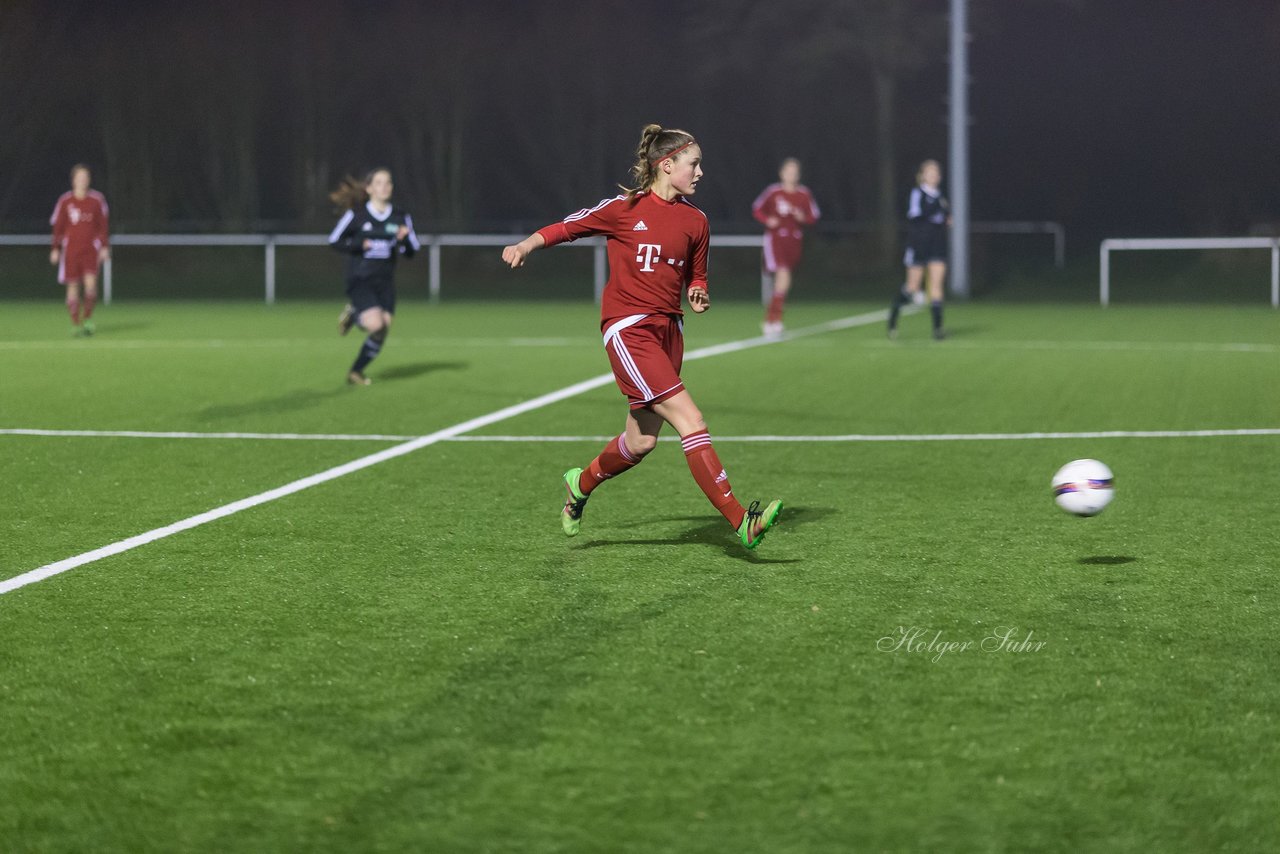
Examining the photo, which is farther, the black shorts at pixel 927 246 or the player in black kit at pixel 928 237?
the black shorts at pixel 927 246

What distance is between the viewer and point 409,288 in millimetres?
36062

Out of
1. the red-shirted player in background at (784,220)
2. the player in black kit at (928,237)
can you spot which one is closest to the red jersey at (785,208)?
the red-shirted player in background at (784,220)

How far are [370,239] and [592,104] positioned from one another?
120ft

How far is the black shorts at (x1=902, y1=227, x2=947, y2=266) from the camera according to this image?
1919cm

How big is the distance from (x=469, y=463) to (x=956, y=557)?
11.9 feet

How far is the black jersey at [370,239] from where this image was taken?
14.0 metres

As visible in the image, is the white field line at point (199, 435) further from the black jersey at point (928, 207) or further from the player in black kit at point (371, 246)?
the black jersey at point (928, 207)

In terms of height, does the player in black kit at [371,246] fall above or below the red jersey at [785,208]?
below

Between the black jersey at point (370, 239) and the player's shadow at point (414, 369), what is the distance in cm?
108

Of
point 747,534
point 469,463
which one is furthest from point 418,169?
point 747,534

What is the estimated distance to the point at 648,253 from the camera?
7031 millimetres

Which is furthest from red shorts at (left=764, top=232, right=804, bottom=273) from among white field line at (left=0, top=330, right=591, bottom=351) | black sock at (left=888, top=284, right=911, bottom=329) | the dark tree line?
the dark tree line

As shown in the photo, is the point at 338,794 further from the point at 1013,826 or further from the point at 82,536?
the point at 82,536

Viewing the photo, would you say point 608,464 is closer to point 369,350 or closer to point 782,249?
point 369,350
